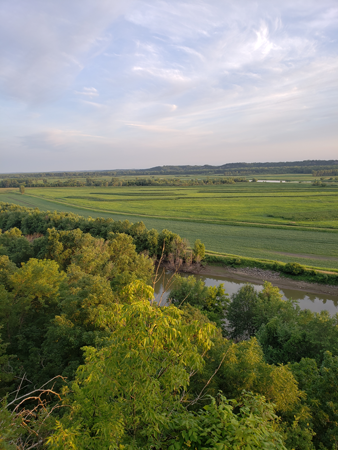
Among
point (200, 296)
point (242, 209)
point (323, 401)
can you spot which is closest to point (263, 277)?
point (200, 296)

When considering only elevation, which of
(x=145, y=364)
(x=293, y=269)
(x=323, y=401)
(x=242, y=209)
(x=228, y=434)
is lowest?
(x=293, y=269)

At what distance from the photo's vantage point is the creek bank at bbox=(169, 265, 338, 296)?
32.0 m

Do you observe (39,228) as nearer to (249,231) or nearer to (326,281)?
(249,231)

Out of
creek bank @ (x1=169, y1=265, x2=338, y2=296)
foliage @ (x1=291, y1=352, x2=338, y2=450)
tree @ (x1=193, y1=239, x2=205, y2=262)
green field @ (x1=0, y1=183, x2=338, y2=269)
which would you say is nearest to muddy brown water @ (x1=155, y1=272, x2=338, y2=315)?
creek bank @ (x1=169, y1=265, x2=338, y2=296)

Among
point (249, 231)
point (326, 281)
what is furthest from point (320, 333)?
point (249, 231)

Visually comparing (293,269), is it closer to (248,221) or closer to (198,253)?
(198,253)

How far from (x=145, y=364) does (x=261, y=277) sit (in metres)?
34.2

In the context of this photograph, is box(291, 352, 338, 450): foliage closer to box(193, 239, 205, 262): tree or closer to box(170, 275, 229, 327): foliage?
box(170, 275, 229, 327): foliage

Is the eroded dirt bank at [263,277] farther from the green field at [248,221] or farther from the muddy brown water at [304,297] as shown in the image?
the green field at [248,221]

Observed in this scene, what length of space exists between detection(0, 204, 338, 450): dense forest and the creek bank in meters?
11.5

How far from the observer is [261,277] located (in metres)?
35.8

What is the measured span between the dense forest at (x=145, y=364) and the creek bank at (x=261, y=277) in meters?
11.5

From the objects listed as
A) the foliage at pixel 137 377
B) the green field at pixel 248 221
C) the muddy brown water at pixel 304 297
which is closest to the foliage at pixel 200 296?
the muddy brown water at pixel 304 297

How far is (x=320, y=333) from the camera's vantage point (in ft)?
52.0
